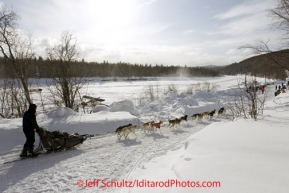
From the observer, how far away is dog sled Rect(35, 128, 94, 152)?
17.9 feet

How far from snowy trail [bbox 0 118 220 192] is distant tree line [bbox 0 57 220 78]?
18.9 feet

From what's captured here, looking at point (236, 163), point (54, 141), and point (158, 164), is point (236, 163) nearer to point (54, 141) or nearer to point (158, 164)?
point (158, 164)

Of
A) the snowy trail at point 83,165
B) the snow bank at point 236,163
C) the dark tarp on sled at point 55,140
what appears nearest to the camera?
the snow bank at point 236,163

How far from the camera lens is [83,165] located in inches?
184

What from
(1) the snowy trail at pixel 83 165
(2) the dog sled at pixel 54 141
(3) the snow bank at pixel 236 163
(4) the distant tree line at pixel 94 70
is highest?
(4) the distant tree line at pixel 94 70

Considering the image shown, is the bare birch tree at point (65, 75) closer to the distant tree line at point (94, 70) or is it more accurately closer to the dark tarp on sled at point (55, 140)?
the distant tree line at point (94, 70)

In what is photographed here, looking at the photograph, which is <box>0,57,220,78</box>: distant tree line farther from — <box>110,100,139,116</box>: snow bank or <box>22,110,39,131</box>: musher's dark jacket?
<box>22,110,39,131</box>: musher's dark jacket

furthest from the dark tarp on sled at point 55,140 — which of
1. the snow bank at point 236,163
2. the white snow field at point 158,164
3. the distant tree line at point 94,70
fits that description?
the distant tree line at point 94,70

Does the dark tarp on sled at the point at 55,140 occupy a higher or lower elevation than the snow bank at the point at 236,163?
lower

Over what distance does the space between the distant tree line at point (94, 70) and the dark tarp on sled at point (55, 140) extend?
564cm

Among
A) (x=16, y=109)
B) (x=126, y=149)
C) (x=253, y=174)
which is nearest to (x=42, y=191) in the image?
(x=126, y=149)

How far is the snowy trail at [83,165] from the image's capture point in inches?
150

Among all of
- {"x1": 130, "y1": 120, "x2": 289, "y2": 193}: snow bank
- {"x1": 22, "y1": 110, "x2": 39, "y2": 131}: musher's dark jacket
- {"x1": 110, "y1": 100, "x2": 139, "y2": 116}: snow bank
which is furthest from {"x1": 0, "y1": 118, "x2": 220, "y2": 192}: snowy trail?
{"x1": 110, "y1": 100, "x2": 139, "y2": 116}: snow bank

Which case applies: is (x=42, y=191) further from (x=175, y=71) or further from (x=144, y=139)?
(x=175, y=71)
